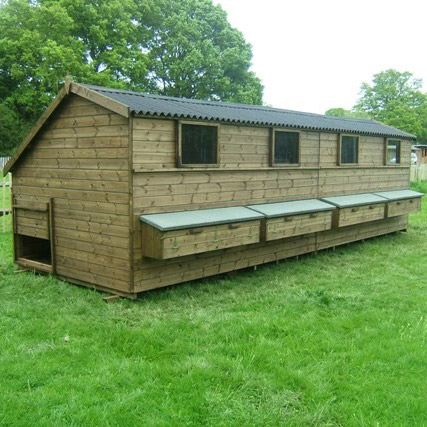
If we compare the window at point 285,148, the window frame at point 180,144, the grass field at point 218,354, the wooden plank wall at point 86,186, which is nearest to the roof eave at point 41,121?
the wooden plank wall at point 86,186

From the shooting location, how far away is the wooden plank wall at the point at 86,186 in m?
7.17

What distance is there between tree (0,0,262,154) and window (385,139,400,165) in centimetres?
1768

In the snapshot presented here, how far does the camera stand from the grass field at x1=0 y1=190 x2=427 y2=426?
4.07m

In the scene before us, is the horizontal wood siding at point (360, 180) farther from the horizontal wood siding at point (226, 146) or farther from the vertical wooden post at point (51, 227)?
the vertical wooden post at point (51, 227)

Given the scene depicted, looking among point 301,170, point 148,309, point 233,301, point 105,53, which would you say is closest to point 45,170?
point 148,309

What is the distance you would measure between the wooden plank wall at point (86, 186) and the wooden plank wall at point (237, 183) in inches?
10.9

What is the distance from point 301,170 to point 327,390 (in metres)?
6.33

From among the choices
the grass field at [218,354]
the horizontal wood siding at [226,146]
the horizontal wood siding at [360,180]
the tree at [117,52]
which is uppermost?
the tree at [117,52]

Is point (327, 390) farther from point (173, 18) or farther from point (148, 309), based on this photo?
point (173, 18)

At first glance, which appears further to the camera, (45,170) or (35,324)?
(45,170)

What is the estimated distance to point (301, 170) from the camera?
10242 millimetres

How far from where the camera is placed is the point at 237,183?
8703mm

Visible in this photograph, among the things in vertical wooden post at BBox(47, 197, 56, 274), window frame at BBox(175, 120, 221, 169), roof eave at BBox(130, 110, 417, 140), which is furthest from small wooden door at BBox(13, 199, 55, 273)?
roof eave at BBox(130, 110, 417, 140)

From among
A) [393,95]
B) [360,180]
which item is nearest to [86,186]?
[360,180]
